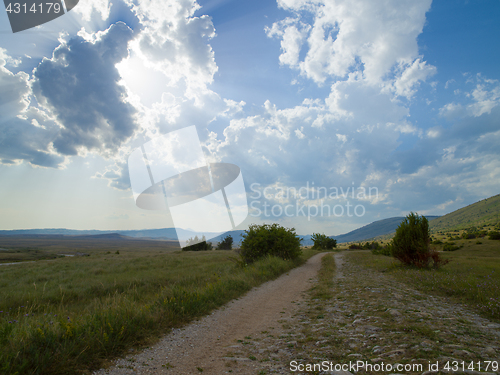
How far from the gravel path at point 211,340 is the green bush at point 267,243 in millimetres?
13755

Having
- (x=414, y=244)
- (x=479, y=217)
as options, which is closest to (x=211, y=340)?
(x=414, y=244)

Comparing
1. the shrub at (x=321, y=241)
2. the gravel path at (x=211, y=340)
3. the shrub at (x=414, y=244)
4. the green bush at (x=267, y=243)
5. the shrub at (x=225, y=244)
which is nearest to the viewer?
the gravel path at (x=211, y=340)

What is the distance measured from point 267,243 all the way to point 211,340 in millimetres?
19522

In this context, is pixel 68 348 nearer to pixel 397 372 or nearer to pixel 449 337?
pixel 397 372

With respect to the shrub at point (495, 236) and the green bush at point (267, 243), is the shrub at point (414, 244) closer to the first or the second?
the green bush at point (267, 243)

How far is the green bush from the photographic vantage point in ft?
81.1

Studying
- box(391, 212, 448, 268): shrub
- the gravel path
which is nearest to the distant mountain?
box(391, 212, 448, 268): shrub

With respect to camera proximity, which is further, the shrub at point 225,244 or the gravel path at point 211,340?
the shrub at point 225,244

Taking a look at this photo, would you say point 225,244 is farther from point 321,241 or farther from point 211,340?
point 211,340

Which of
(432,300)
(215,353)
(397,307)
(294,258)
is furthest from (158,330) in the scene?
(294,258)

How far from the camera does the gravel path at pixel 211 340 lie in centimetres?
445

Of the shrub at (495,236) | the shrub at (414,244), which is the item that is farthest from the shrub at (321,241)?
the shrub at (414,244)

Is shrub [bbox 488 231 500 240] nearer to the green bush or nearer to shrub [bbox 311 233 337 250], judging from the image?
shrub [bbox 311 233 337 250]

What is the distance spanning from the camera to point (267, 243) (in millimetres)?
25188
